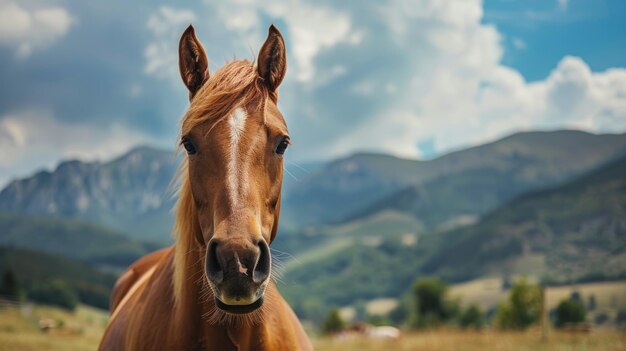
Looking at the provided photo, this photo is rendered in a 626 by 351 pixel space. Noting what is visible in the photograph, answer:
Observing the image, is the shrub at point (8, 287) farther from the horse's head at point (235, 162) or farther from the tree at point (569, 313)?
the horse's head at point (235, 162)

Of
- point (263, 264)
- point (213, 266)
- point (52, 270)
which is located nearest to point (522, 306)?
point (263, 264)

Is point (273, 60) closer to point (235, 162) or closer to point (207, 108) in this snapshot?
point (207, 108)

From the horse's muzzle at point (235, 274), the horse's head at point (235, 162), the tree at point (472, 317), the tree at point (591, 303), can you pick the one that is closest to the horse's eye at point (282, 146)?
the horse's head at point (235, 162)

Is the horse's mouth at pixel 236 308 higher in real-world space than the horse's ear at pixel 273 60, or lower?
lower

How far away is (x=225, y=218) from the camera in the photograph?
303 centimetres

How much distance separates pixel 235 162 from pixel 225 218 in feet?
1.41

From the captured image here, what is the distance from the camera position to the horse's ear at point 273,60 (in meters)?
3.87

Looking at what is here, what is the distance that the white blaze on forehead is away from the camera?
10.3 ft

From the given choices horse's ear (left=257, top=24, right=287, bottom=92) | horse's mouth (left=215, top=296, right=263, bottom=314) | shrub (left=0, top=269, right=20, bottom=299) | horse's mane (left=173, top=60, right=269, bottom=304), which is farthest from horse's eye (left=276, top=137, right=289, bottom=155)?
shrub (left=0, top=269, right=20, bottom=299)

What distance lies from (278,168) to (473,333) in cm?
1887

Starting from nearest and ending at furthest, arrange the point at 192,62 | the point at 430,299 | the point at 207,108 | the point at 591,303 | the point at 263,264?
1. the point at 263,264
2. the point at 207,108
3. the point at 192,62
4. the point at 430,299
5. the point at 591,303

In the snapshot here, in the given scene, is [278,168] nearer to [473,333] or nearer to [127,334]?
[127,334]

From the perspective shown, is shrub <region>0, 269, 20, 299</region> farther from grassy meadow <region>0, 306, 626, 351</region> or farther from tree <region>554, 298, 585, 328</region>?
tree <region>554, 298, 585, 328</region>

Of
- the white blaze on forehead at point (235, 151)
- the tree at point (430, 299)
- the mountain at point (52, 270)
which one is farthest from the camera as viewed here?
the mountain at point (52, 270)
